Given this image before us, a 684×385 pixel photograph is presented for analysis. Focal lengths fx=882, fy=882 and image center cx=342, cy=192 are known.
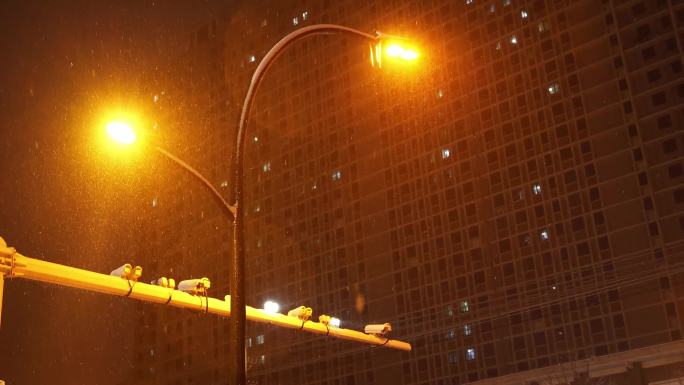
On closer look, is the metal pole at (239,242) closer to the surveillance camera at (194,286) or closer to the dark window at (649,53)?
the surveillance camera at (194,286)

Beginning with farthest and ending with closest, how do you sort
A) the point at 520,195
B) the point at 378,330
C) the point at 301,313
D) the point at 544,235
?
the point at 520,195 < the point at 544,235 < the point at 378,330 < the point at 301,313

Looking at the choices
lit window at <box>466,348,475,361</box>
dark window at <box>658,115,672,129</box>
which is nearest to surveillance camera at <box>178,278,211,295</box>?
lit window at <box>466,348,475,361</box>

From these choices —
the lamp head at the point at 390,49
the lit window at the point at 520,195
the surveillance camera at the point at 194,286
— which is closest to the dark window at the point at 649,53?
the lit window at the point at 520,195

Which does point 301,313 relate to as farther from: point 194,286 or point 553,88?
point 553,88

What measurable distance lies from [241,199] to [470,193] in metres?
80.4

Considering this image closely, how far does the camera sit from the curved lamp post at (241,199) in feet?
38.1

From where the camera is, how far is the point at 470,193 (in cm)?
9162

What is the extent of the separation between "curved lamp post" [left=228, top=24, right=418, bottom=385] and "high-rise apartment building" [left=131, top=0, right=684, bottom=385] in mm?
67704

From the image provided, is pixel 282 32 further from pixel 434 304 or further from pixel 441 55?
pixel 434 304

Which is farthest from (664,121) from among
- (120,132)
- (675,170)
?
(120,132)

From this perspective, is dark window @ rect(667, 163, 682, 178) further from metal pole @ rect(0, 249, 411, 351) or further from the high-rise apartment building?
metal pole @ rect(0, 249, 411, 351)

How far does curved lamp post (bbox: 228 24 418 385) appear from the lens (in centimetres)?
1162

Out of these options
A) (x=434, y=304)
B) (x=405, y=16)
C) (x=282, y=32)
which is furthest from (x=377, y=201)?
(x=282, y=32)

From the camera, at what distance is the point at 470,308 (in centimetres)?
8731
